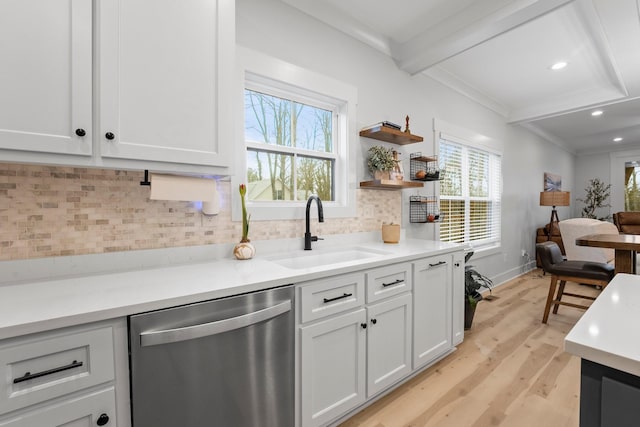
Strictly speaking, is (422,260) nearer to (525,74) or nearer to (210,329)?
(210,329)

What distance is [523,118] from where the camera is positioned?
442 centimetres

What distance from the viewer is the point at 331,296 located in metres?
1.50

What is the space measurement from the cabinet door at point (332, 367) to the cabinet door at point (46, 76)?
1249 mm

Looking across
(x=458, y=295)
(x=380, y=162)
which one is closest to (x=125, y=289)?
(x=380, y=162)

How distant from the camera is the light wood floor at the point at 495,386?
1.70 m

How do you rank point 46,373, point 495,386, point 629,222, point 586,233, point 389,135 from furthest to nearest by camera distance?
point 629,222 < point 586,233 < point 389,135 < point 495,386 < point 46,373

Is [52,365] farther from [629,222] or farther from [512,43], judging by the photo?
[629,222]

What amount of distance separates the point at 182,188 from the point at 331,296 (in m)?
0.92

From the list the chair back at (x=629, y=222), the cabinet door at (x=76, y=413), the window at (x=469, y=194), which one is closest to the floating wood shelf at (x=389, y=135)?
the window at (x=469, y=194)

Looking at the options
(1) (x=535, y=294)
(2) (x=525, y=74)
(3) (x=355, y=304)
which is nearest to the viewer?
(3) (x=355, y=304)

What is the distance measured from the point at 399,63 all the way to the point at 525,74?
5.47 ft

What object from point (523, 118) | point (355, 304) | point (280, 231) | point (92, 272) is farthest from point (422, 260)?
point (523, 118)

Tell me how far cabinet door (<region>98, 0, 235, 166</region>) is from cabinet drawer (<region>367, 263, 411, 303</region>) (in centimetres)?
103

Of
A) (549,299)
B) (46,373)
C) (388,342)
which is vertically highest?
(46,373)
